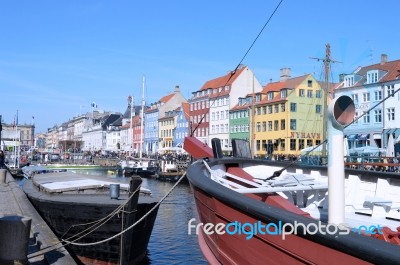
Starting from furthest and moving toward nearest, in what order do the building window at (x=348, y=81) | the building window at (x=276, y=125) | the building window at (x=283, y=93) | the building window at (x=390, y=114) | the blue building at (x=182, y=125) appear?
the blue building at (x=182, y=125)
the building window at (x=276, y=125)
the building window at (x=283, y=93)
the building window at (x=348, y=81)
the building window at (x=390, y=114)

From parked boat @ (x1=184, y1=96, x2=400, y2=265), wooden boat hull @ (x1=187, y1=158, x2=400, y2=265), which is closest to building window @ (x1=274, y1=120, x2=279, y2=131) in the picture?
parked boat @ (x1=184, y1=96, x2=400, y2=265)

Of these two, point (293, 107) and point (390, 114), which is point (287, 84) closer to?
point (293, 107)

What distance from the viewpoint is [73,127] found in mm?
187750

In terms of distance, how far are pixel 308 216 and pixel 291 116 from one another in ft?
198

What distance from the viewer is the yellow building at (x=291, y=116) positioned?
2537 inches

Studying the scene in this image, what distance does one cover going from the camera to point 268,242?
4.51 metres

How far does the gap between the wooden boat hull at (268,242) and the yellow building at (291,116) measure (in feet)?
187

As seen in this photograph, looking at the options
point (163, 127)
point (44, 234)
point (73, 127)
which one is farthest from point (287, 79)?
point (73, 127)

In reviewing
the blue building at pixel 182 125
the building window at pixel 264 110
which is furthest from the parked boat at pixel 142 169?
the blue building at pixel 182 125

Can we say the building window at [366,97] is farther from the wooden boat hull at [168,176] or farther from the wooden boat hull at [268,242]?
Result: the wooden boat hull at [268,242]

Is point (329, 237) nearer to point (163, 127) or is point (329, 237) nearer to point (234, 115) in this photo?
point (234, 115)

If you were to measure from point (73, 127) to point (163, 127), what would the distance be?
96444 millimetres

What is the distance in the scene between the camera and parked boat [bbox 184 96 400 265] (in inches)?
142

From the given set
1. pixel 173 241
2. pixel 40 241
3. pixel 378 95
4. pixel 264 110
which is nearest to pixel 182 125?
pixel 264 110
